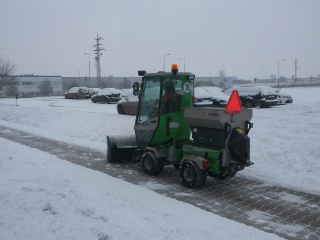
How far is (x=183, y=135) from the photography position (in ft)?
26.2

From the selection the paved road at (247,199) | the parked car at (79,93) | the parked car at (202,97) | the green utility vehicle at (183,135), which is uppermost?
the parked car at (79,93)

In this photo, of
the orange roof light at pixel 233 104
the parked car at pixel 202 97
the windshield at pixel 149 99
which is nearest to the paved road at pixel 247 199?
the windshield at pixel 149 99

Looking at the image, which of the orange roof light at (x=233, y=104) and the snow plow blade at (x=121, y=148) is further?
the snow plow blade at (x=121, y=148)

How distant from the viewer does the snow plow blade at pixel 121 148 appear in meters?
Result: 9.45

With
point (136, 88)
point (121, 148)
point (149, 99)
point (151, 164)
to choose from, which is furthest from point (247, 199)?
point (121, 148)

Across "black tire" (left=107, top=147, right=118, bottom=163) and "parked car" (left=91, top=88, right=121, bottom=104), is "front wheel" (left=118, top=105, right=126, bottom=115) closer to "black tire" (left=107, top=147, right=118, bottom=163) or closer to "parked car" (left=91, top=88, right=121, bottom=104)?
"parked car" (left=91, top=88, right=121, bottom=104)

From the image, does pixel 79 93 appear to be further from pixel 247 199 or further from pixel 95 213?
pixel 95 213

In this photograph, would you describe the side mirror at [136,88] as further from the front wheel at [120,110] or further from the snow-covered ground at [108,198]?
the front wheel at [120,110]

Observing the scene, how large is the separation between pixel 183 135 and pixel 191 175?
3.44 feet

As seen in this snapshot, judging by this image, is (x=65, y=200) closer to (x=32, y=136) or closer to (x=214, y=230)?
(x=214, y=230)

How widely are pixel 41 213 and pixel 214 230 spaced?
103 inches

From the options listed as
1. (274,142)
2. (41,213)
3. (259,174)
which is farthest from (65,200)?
(274,142)

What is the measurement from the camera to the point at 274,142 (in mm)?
10938

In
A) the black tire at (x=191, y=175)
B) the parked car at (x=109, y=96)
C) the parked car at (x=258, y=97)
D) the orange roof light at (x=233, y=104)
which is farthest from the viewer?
the parked car at (x=109, y=96)
